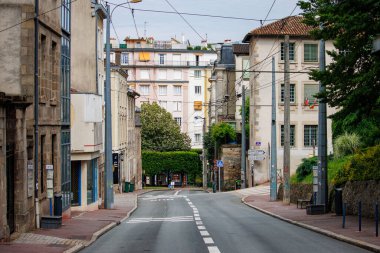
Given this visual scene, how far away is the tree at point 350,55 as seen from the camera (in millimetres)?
21141

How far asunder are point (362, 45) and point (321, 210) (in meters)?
10.3

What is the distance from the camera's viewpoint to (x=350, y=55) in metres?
22.7

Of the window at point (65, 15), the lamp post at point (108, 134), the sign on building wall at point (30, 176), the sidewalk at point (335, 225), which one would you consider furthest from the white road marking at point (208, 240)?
the lamp post at point (108, 134)

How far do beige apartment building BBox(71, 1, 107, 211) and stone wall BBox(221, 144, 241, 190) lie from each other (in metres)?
25.7

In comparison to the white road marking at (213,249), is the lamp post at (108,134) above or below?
above

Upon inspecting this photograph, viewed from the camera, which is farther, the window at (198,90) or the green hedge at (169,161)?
the window at (198,90)

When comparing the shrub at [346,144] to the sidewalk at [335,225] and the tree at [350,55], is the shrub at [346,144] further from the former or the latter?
the tree at [350,55]

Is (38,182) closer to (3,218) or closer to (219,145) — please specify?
(3,218)

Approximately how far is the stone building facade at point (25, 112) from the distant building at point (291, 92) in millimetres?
36740

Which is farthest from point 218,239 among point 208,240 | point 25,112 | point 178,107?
point 178,107

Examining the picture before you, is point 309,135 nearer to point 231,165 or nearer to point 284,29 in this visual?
point 284,29

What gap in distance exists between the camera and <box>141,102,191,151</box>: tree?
105 m

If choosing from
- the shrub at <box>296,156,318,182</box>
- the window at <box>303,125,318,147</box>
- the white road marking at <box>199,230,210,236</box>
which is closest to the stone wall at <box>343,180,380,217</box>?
the white road marking at <box>199,230,210,236</box>

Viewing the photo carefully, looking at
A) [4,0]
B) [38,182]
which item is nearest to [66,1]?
[4,0]
